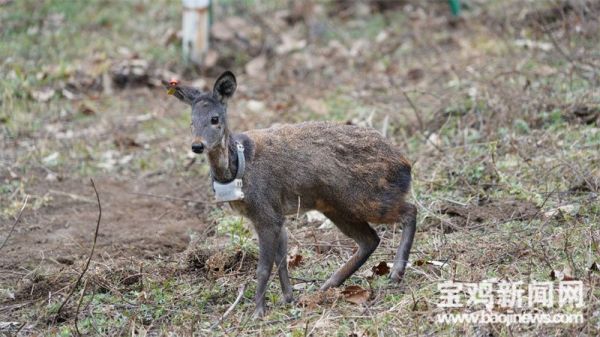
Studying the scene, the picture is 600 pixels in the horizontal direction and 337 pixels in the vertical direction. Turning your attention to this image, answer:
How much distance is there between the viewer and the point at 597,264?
5.46 m

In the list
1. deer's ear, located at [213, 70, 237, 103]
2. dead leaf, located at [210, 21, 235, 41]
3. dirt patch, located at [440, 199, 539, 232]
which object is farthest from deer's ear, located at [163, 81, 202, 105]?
dead leaf, located at [210, 21, 235, 41]

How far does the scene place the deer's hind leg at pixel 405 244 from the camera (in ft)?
19.6

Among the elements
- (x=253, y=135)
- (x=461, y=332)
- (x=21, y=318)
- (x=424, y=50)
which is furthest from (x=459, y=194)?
(x=424, y=50)

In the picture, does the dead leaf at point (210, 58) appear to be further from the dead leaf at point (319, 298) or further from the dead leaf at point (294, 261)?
the dead leaf at point (319, 298)

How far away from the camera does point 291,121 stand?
970 cm

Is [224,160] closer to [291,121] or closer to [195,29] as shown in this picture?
[291,121]

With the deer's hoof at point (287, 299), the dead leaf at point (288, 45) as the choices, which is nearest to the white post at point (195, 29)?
the dead leaf at point (288, 45)

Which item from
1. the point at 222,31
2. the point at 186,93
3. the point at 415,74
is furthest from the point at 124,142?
the point at 186,93

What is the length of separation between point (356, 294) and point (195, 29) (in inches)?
261

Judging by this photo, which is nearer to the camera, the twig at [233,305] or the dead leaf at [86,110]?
the twig at [233,305]

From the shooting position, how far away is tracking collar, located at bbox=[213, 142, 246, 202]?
224 inches

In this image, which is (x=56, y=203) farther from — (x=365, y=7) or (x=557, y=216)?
(x=365, y=7)

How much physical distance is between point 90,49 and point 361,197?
6.92m

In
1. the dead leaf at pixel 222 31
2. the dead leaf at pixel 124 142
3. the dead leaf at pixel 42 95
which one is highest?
the dead leaf at pixel 222 31
